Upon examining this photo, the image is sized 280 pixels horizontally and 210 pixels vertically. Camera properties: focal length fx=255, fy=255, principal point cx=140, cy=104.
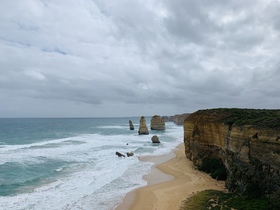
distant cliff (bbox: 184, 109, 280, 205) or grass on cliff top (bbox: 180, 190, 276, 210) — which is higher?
distant cliff (bbox: 184, 109, 280, 205)

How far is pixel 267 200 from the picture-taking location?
52.5ft

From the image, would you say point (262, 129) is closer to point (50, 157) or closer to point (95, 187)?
point (95, 187)

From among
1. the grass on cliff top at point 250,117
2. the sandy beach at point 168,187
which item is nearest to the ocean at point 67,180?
the sandy beach at point 168,187

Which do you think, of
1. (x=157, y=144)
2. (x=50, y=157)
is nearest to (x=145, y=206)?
(x=50, y=157)

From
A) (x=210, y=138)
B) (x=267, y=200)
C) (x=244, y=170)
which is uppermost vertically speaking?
(x=210, y=138)

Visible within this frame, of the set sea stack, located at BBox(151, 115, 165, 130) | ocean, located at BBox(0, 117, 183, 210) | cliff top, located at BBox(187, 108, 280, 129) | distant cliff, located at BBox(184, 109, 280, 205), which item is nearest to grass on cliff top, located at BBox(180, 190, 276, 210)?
distant cliff, located at BBox(184, 109, 280, 205)

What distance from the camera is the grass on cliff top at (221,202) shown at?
15730mm

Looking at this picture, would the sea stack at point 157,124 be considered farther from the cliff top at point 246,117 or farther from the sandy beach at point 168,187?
the sandy beach at point 168,187

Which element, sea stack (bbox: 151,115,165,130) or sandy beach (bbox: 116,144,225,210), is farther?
sea stack (bbox: 151,115,165,130)

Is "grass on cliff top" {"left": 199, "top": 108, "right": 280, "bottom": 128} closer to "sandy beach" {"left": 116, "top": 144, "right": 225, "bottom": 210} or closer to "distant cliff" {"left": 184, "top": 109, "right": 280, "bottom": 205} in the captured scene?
"distant cliff" {"left": 184, "top": 109, "right": 280, "bottom": 205}

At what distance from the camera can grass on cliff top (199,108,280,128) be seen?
59.5ft

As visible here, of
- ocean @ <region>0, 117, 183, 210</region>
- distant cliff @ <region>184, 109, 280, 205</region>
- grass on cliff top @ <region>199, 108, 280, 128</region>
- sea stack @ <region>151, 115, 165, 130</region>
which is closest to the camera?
distant cliff @ <region>184, 109, 280, 205</region>

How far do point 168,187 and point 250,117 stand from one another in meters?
9.72

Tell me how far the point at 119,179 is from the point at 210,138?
421 inches
